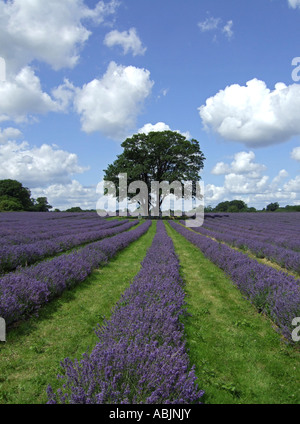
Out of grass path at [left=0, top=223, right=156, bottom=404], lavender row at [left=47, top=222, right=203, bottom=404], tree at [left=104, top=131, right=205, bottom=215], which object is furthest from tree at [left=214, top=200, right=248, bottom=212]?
lavender row at [left=47, top=222, right=203, bottom=404]

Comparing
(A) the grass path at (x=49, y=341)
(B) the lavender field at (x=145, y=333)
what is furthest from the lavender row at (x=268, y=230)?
(A) the grass path at (x=49, y=341)

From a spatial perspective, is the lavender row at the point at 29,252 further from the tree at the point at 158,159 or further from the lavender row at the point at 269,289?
the tree at the point at 158,159

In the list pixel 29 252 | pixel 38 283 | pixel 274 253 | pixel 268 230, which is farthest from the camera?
pixel 268 230

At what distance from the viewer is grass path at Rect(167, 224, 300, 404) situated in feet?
8.18

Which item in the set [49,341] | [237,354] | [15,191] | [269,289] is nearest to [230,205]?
[15,191]

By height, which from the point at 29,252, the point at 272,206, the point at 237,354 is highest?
the point at 272,206

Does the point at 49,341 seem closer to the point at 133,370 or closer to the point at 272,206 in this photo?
the point at 133,370

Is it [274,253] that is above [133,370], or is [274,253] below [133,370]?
below

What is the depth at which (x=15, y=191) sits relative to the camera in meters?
64.9

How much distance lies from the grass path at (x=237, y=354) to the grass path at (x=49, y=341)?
1443 mm

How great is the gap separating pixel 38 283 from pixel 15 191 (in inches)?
2710

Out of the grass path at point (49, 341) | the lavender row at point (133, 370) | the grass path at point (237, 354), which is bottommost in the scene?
the grass path at point (237, 354)

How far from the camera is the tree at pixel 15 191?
208ft
